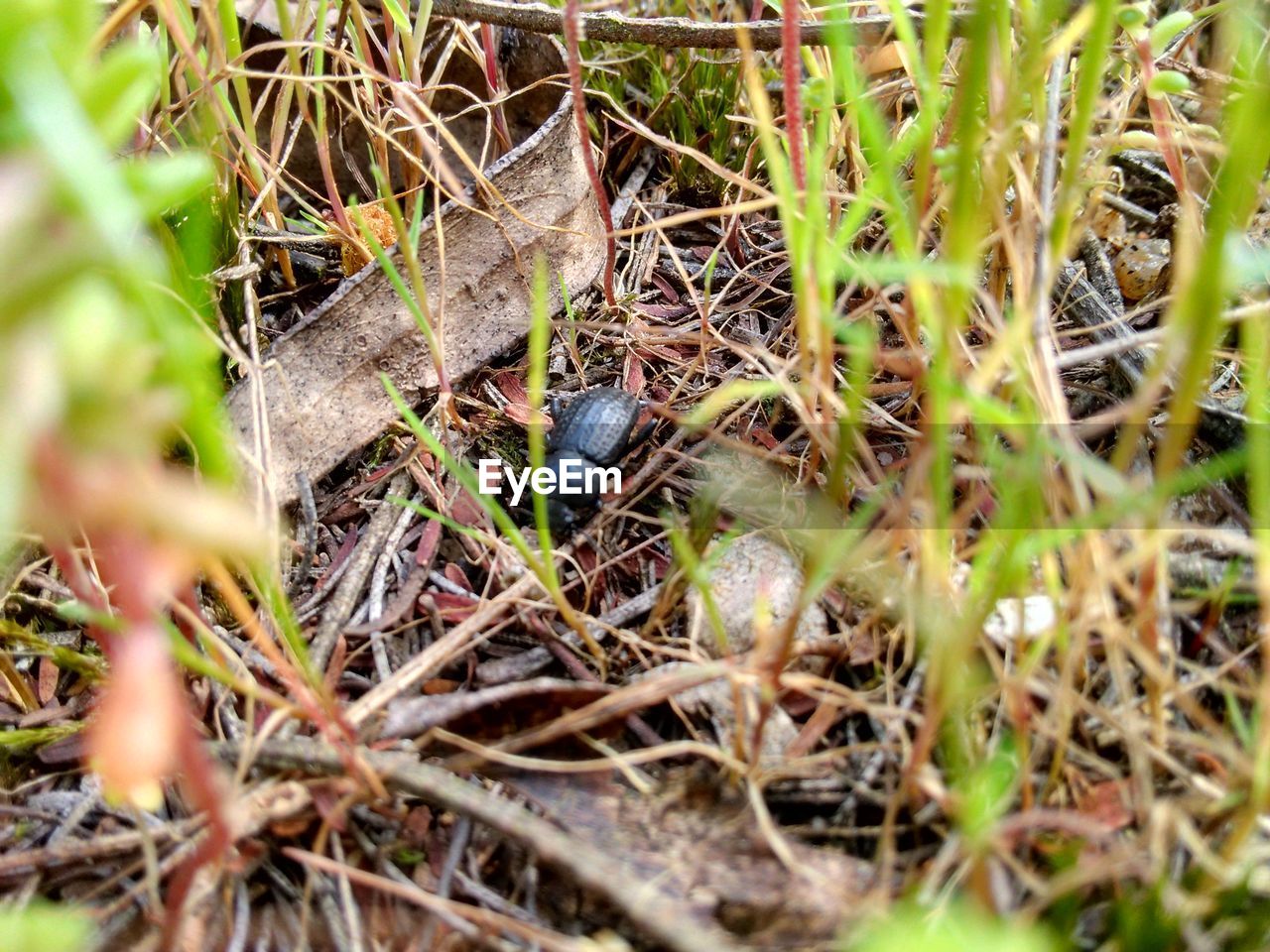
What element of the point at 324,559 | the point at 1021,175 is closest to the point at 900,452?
the point at 1021,175

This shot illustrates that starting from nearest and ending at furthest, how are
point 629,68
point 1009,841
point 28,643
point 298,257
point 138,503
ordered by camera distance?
point 138,503
point 1009,841
point 28,643
point 298,257
point 629,68

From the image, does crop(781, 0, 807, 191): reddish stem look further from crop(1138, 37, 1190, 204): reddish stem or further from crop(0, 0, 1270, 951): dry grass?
crop(1138, 37, 1190, 204): reddish stem

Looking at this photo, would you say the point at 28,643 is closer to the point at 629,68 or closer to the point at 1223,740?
the point at 1223,740

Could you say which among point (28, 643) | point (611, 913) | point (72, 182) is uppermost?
point (72, 182)

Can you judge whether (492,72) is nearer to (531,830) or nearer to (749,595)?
(749,595)

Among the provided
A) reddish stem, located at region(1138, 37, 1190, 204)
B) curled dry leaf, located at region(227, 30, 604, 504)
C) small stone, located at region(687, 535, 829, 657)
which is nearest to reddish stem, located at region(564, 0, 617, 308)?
curled dry leaf, located at region(227, 30, 604, 504)

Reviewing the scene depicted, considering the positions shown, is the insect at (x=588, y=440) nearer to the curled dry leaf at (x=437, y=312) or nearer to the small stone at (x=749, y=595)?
the curled dry leaf at (x=437, y=312)
